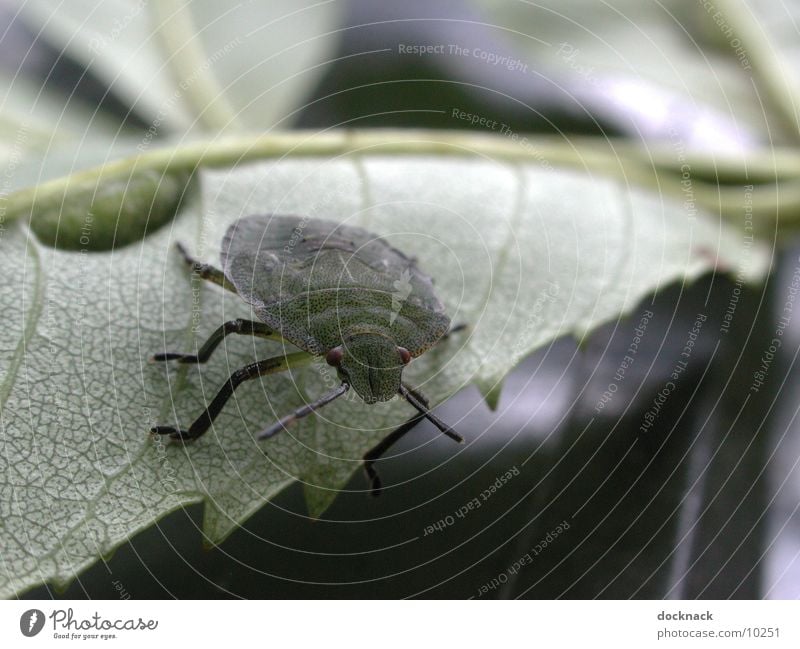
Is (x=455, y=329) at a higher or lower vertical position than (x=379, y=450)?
higher

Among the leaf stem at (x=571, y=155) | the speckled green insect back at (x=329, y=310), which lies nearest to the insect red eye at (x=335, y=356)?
the speckled green insect back at (x=329, y=310)

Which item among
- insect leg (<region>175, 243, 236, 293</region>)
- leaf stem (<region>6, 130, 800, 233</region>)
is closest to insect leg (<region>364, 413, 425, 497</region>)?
insect leg (<region>175, 243, 236, 293</region>)

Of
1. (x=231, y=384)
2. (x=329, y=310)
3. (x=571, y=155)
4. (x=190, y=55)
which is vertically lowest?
(x=231, y=384)

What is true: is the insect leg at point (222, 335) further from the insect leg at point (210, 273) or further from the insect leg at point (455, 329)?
the insect leg at point (455, 329)

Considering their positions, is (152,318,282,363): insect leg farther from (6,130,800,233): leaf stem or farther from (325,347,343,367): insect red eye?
(6,130,800,233): leaf stem

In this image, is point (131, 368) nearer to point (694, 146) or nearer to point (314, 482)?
point (314, 482)

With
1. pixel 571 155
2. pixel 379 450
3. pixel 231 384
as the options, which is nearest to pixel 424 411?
pixel 379 450

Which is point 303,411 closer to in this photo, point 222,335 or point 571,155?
point 222,335
